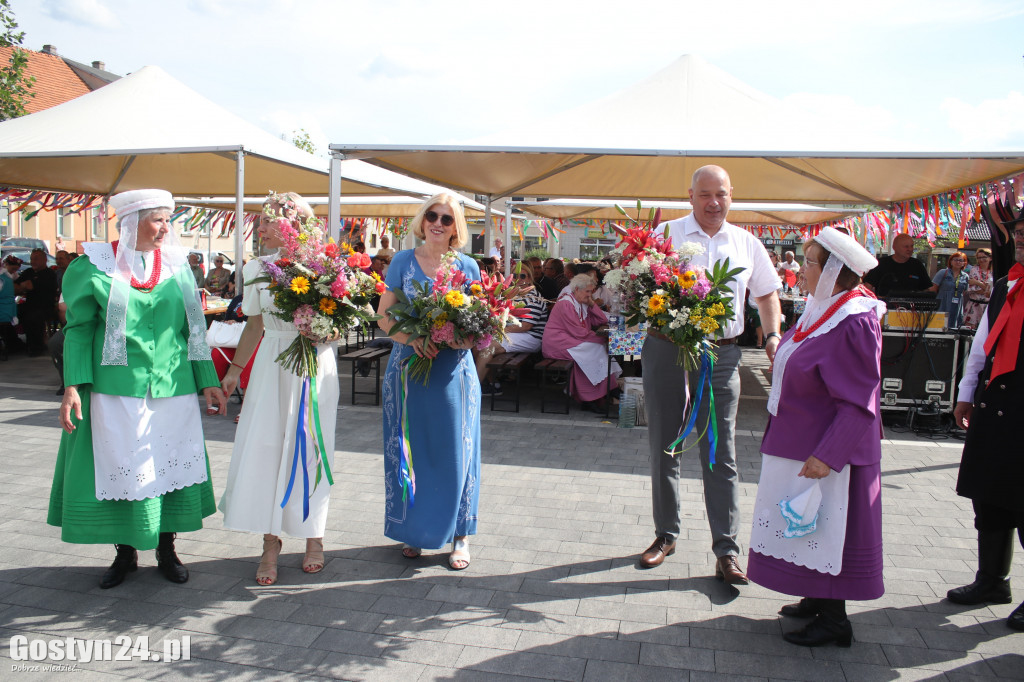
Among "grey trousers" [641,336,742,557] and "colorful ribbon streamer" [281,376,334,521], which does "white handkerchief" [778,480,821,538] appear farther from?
"colorful ribbon streamer" [281,376,334,521]

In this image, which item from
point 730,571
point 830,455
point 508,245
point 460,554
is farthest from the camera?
point 508,245

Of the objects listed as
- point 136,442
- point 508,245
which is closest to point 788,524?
point 136,442

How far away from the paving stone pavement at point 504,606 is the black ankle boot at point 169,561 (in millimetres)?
49

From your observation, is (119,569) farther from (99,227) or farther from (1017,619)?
(99,227)

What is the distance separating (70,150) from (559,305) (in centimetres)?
568

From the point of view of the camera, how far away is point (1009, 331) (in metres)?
3.32

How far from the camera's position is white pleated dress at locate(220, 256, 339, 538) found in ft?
11.7

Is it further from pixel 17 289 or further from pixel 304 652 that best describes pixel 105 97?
pixel 304 652

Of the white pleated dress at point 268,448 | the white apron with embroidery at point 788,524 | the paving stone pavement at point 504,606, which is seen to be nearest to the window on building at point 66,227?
the paving stone pavement at point 504,606

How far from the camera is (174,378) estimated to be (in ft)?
11.4

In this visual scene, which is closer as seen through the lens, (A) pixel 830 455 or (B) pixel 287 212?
(A) pixel 830 455

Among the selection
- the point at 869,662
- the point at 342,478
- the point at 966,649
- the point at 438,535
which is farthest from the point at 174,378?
the point at 966,649

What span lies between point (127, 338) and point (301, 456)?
3.22ft

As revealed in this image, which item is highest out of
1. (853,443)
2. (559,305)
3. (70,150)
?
(70,150)
